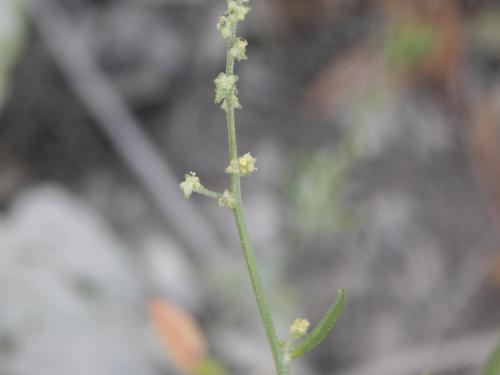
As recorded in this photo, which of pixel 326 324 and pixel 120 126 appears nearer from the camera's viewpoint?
pixel 326 324

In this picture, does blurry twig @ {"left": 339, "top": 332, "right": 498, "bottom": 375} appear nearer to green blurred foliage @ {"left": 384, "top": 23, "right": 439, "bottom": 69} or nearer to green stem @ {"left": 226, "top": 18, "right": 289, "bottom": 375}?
green blurred foliage @ {"left": 384, "top": 23, "right": 439, "bottom": 69}

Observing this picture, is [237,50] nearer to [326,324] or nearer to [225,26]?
[225,26]

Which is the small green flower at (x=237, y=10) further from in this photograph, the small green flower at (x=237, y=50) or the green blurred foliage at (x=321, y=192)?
the green blurred foliage at (x=321, y=192)

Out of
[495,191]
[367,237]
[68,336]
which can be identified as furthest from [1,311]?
[495,191]

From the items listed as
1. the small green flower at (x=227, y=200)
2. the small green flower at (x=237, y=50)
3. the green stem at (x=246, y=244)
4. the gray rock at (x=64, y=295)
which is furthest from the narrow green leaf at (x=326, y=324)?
the gray rock at (x=64, y=295)

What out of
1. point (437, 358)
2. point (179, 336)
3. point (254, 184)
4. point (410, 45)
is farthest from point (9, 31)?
point (437, 358)

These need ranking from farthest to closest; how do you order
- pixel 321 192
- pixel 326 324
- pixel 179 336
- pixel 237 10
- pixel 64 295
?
pixel 321 192, pixel 64 295, pixel 179 336, pixel 326 324, pixel 237 10
